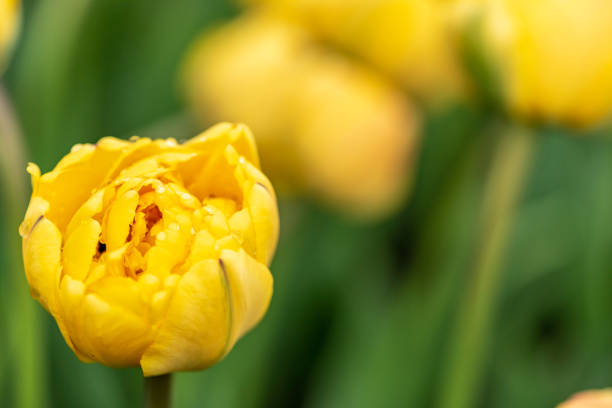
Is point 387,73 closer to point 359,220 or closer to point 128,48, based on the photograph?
point 359,220

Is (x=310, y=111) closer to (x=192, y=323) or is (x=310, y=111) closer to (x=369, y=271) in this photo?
(x=369, y=271)

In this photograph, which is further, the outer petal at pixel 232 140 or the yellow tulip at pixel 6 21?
the yellow tulip at pixel 6 21

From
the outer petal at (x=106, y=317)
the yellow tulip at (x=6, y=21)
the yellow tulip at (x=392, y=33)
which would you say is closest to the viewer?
the outer petal at (x=106, y=317)

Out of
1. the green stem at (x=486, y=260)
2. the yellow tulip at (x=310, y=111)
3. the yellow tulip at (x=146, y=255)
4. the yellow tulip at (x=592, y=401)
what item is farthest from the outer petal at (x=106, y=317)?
the yellow tulip at (x=310, y=111)

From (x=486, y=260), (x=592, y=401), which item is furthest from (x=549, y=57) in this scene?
(x=592, y=401)

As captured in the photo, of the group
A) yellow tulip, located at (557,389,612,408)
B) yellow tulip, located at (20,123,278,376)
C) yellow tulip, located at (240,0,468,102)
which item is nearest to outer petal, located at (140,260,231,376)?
yellow tulip, located at (20,123,278,376)

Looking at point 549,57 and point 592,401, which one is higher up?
point 549,57

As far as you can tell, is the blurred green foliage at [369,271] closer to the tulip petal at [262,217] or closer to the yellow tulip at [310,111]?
the yellow tulip at [310,111]

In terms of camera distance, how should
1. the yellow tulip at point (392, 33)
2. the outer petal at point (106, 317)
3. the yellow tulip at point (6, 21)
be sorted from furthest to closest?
the yellow tulip at point (392, 33)
the yellow tulip at point (6, 21)
the outer petal at point (106, 317)
